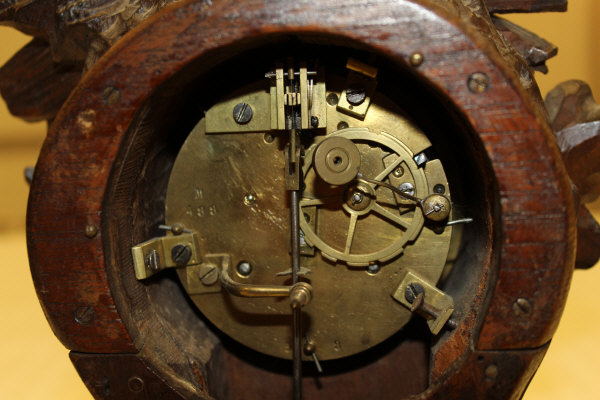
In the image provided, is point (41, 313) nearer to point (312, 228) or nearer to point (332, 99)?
point (312, 228)

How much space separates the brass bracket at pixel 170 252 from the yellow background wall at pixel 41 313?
746 mm

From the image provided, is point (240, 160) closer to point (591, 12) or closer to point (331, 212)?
point (331, 212)

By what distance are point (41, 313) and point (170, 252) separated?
1193 millimetres

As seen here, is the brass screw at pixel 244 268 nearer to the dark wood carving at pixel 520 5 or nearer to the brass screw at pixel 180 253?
the brass screw at pixel 180 253

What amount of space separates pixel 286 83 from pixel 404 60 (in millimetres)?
253

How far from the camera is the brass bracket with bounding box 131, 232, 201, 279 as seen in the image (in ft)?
3.64

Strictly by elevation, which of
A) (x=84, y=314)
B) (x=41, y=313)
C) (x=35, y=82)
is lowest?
(x=41, y=313)

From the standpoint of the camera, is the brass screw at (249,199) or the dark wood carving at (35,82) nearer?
the brass screw at (249,199)

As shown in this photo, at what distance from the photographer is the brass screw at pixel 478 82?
2.87ft

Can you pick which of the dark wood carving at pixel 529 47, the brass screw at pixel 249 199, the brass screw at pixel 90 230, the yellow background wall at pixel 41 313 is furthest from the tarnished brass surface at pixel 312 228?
the yellow background wall at pixel 41 313

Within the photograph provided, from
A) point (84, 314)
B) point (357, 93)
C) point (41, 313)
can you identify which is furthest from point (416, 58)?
point (41, 313)

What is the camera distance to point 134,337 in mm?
1044

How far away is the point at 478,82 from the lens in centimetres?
88

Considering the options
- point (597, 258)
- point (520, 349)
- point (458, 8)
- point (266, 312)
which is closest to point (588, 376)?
point (597, 258)
